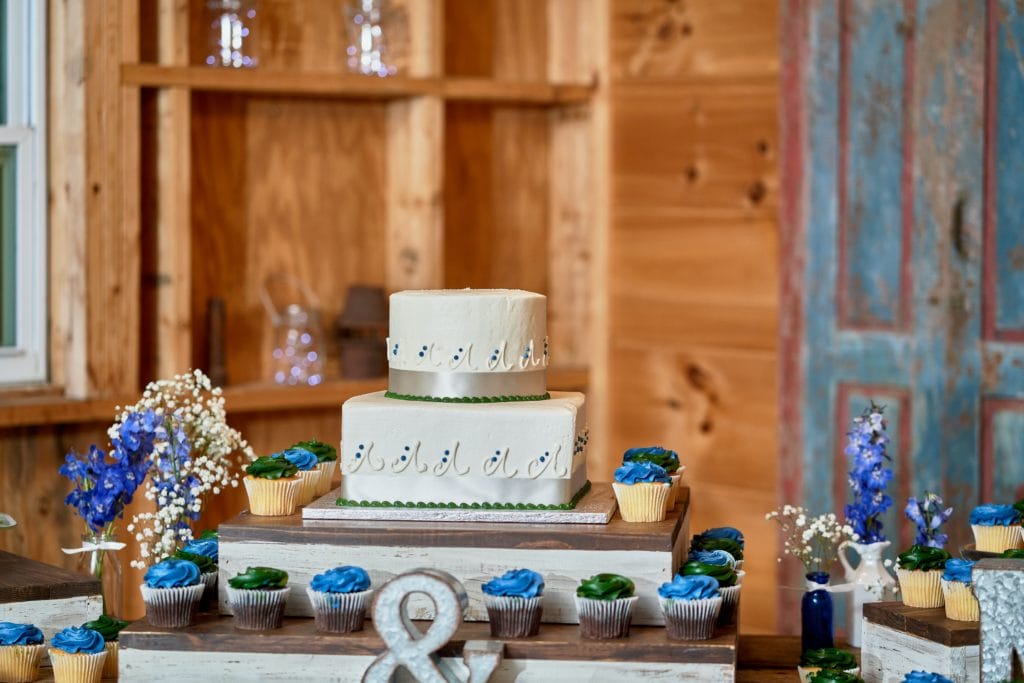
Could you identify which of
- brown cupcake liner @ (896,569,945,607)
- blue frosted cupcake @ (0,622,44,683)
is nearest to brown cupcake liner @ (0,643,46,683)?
blue frosted cupcake @ (0,622,44,683)

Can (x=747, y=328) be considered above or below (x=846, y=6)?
below

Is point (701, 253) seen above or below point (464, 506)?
above

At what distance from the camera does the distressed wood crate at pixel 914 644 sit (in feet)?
5.45

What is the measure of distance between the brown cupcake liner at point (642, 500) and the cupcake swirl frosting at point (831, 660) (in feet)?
0.88

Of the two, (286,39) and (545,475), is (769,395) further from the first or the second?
(545,475)

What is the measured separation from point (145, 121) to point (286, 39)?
1.53 feet

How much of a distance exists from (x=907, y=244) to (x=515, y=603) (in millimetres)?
1755

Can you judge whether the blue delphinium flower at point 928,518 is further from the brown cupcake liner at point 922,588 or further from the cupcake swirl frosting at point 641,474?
the cupcake swirl frosting at point 641,474

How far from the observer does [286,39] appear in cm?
359

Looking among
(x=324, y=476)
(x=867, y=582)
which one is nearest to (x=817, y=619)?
(x=867, y=582)

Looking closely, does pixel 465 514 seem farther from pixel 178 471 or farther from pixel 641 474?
pixel 178 471

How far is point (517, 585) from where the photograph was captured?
1671 mm

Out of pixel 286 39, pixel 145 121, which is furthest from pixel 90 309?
pixel 286 39

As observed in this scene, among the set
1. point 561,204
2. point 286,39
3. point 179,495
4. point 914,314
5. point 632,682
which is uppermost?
point 286,39
